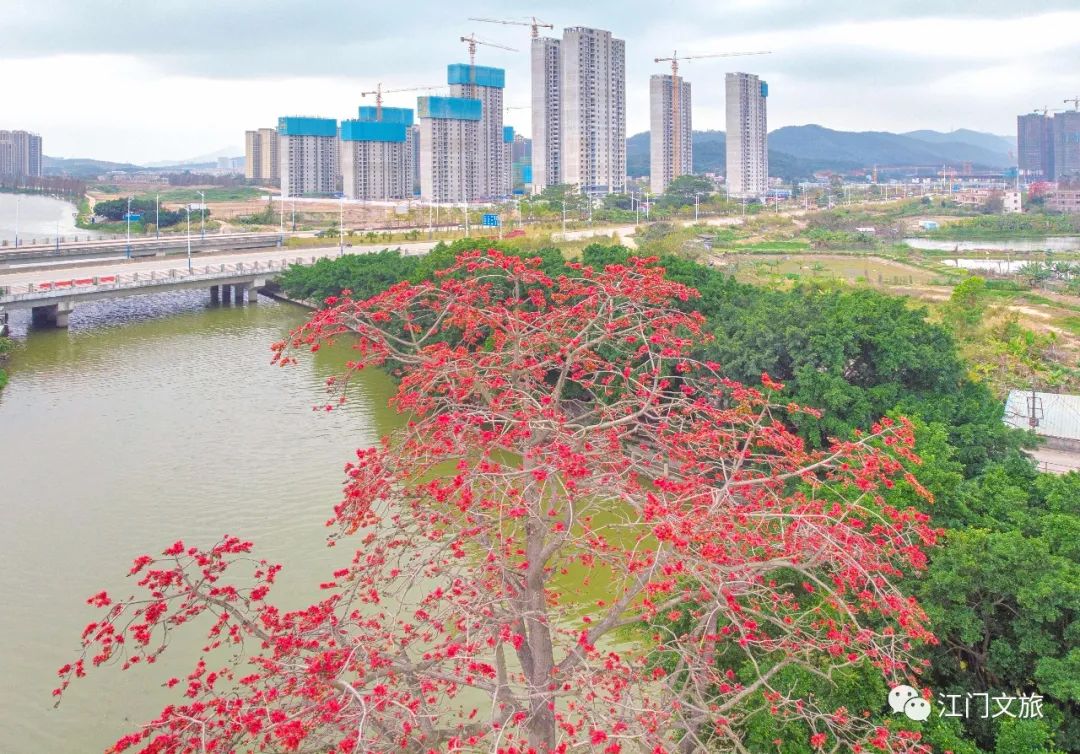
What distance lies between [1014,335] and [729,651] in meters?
12.6

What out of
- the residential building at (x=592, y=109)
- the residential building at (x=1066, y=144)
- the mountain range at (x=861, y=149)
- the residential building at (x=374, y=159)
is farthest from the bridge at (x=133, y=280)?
the mountain range at (x=861, y=149)

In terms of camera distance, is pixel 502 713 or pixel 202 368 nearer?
pixel 502 713

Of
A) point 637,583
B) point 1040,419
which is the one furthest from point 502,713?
point 1040,419

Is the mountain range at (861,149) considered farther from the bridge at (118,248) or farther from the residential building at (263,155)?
the bridge at (118,248)

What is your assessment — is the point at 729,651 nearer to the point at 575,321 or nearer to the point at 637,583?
the point at 637,583

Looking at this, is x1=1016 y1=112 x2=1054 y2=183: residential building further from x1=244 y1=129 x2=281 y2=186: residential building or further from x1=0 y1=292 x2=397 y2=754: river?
x1=0 y1=292 x2=397 y2=754: river

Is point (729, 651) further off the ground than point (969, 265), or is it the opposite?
point (969, 265)

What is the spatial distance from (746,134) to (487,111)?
20603 mm

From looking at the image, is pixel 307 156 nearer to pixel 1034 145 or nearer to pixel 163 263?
pixel 163 263

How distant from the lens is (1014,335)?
15344mm

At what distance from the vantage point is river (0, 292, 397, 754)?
6422 millimetres

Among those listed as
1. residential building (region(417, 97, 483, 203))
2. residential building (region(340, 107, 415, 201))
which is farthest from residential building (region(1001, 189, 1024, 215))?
residential building (region(340, 107, 415, 201))

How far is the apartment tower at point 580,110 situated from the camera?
57.4m

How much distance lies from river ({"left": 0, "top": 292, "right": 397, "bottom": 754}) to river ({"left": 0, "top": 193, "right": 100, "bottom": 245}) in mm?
27363
